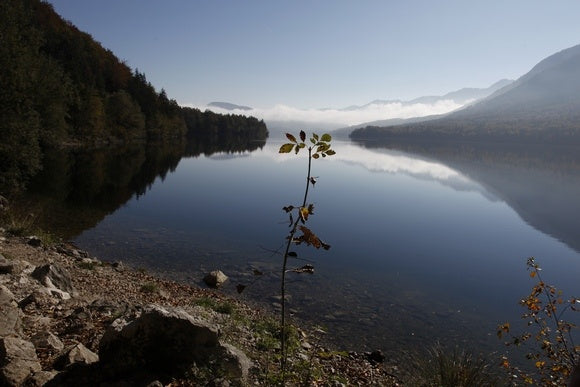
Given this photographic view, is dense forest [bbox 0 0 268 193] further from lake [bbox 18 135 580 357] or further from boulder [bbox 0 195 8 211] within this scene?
lake [bbox 18 135 580 357]

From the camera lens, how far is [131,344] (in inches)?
253

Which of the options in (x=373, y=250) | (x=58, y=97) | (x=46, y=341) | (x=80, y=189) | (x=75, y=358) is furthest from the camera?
(x=58, y=97)

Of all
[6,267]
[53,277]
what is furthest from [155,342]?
[6,267]

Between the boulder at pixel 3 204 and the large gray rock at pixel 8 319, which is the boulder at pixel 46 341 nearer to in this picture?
the large gray rock at pixel 8 319

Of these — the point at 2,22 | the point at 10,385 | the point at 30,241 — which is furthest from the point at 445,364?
the point at 2,22

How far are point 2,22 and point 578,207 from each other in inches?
2356

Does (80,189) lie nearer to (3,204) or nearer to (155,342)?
(3,204)

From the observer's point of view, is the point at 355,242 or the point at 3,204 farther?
the point at 355,242

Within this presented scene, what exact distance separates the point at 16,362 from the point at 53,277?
258 inches

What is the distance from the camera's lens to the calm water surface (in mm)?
16750

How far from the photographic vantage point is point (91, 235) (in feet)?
81.1

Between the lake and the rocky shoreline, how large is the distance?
68.0 inches

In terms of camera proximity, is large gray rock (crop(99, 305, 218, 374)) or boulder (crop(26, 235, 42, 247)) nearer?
large gray rock (crop(99, 305, 218, 374))

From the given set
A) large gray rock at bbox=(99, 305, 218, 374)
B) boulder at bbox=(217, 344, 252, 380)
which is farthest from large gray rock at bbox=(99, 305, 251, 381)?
boulder at bbox=(217, 344, 252, 380)
